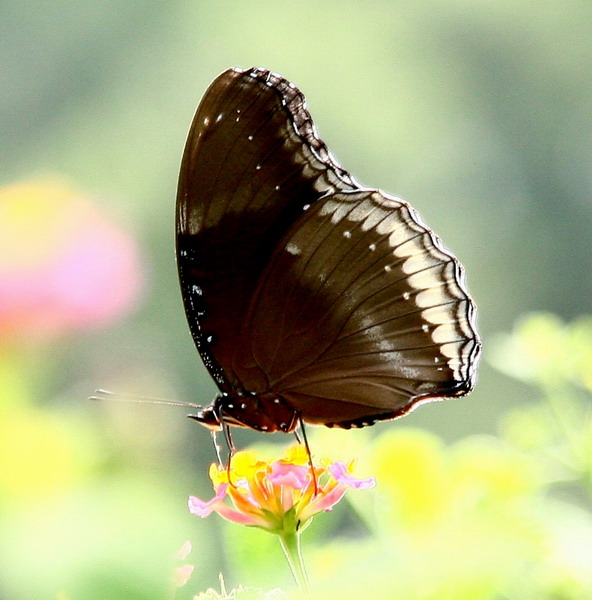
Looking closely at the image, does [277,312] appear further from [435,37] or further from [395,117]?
[435,37]

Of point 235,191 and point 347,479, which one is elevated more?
point 235,191

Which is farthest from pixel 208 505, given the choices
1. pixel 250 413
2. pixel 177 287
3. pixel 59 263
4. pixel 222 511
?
pixel 177 287

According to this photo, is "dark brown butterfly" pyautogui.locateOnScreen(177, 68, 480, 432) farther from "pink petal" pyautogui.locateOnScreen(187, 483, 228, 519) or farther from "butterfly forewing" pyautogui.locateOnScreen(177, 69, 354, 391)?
"pink petal" pyautogui.locateOnScreen(187, 483, 228, 519)

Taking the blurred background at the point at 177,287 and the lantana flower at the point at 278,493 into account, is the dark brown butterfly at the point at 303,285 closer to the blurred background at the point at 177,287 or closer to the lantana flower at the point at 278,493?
the blurred background at the point at 177,287

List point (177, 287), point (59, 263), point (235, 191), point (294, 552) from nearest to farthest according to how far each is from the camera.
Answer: point (294, 552) → point (235, 191) → point (59, 263) → point (177, 287)

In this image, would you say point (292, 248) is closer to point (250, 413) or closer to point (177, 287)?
point (250, 413)

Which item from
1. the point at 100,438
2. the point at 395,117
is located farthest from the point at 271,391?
the point at 395,117

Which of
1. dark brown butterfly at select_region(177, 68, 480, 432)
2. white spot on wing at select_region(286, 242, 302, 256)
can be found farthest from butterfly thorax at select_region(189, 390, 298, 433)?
white spot on wing at select_region(286, 242, 302, 256)
